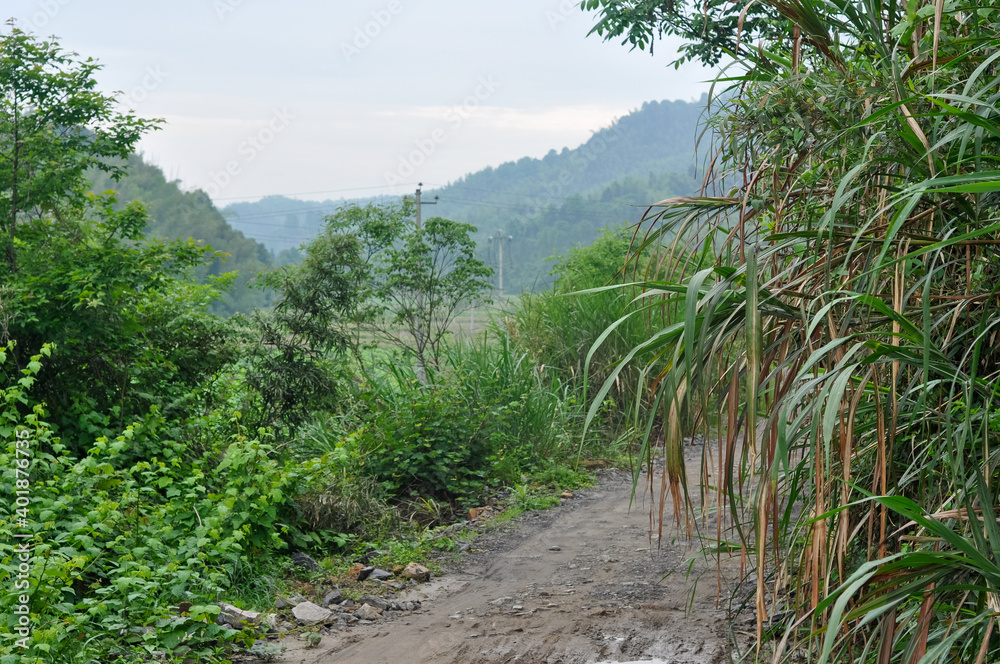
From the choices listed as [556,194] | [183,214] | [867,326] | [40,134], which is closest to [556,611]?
[867,326]

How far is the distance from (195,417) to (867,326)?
502cm

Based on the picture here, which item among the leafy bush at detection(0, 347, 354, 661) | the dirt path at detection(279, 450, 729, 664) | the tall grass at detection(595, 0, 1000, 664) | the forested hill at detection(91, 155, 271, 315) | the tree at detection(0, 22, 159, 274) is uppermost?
the forested hill at detection(91, 155, 271, 315)

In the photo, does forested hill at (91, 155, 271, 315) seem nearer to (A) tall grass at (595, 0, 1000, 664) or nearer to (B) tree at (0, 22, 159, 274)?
(B) tree at (0, 22, 159, 274)

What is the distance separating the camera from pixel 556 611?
3645 millimetres

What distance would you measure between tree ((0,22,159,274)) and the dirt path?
3.79m

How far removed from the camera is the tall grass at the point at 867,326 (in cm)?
150

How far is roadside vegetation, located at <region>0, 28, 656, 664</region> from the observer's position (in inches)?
135

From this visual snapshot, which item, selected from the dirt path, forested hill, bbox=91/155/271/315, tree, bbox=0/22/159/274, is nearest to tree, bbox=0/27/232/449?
tree, bbox=0/22/159/274

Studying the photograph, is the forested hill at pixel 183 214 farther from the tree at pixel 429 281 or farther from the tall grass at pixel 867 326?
the tall grass at pixel 867 326

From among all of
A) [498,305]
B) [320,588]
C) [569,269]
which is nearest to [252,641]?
[320,588]

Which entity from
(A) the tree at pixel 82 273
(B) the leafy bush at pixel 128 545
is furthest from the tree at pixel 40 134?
(B) the leafy bush at pixel 128 545

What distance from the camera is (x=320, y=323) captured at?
6.36m

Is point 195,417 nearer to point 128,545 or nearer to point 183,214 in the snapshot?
point 128,545

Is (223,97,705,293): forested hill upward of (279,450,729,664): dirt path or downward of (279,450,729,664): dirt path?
upward
